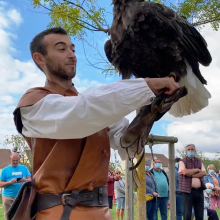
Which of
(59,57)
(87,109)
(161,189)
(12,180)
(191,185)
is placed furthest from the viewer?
(161,189)

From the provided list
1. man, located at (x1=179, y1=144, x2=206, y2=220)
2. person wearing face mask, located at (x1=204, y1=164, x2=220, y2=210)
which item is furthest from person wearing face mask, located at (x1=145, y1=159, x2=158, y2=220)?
person wearing face mask, located at (x1=204, y1=164, x2=220, y2=210)

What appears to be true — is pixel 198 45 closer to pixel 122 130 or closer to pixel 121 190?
pixel 122 130

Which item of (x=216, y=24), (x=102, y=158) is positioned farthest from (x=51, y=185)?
(x=216, y=24)

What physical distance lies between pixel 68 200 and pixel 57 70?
25.1 inches

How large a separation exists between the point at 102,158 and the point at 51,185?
28 centimetres

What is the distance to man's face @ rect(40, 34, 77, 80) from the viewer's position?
1662 millimetres

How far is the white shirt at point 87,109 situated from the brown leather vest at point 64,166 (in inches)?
4.2

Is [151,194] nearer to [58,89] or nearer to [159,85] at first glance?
[58,89]

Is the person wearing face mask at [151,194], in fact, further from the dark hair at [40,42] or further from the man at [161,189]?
the dark hair at [40,42]

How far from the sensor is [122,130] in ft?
6.25

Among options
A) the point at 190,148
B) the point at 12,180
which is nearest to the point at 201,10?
the point at 190,148

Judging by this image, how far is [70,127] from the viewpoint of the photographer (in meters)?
1.35

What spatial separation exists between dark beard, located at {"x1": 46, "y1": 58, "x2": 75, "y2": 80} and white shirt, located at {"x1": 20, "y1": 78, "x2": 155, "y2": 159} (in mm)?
265

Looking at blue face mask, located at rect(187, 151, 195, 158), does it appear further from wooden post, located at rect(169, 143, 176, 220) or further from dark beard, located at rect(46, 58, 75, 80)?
dark beard, located at rect(46, 58, 75, 80)
